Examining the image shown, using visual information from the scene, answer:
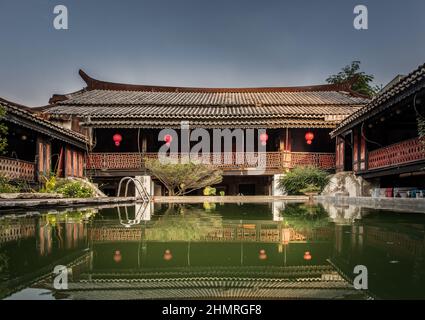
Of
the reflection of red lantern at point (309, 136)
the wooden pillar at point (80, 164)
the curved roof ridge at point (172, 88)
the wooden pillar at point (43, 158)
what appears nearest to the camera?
the wooden pillar at point (43, 158)

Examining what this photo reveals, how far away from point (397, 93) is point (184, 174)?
7.72 metres

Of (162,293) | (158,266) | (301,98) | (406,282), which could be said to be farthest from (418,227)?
(301,98)

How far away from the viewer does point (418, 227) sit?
4.27 metres

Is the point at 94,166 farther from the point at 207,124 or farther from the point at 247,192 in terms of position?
the point at 247,192

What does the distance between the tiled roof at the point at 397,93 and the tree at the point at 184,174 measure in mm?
5676

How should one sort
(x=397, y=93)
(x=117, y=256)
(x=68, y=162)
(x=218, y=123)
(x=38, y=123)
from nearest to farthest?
(x=117, y=256), (x=397, y=93), (x=38, y=123), (x=68, y=162), (x=218, y=123)

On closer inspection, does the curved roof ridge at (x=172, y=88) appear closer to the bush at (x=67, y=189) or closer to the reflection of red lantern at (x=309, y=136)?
the reflection of red lantern at (x=309, y=136)

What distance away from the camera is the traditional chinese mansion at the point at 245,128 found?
11.0m

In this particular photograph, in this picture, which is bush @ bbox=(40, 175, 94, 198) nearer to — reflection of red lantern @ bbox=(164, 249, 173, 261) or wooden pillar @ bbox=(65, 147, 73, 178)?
wooden pillar @ bbox=(65, 147, 73, 178)

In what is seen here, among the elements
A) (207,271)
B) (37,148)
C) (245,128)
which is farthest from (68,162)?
(207,271)

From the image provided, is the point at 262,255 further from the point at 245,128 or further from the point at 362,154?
the point at 245,128

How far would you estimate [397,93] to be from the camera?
29.6ft

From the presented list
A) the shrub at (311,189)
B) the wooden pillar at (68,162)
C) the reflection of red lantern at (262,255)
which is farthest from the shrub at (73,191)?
the reflection of red lantern at (262,255)

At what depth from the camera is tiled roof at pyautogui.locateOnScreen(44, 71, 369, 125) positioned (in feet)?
53.6
